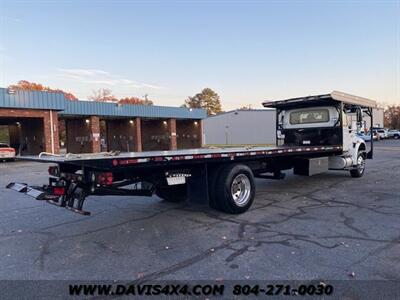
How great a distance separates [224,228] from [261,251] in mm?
1220

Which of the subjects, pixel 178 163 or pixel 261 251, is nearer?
pixel 261 251

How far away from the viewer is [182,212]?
6977mm

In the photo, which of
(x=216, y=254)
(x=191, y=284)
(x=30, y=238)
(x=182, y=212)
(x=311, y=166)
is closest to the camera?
(x=191, y=284)

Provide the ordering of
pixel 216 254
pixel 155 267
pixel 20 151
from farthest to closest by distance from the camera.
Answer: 1. pixel 20 151
2. pixel 216 254
3. pixel 155 267

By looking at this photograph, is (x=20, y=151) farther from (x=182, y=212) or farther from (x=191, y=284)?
(x=191, y=284)

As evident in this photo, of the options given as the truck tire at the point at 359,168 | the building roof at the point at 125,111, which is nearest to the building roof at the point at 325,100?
the truck tire at the point at 359,168

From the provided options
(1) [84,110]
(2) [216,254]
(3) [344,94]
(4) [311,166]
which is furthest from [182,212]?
(1) [84,110]

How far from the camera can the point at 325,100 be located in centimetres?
1027

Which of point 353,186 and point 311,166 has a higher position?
point 311,166

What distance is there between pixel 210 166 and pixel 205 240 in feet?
6.09

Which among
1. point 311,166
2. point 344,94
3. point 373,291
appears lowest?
point 373,291

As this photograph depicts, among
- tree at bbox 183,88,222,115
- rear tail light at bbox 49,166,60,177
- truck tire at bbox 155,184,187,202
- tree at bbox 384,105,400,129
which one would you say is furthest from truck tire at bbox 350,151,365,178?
tree at bbox 183,88,222,115

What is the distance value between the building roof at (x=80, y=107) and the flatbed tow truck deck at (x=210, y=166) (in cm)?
2234

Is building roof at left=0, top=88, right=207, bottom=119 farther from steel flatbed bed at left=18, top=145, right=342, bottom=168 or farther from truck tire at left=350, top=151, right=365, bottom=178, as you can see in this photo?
truck tire at left=350, top=151, right=365, bottom=178
